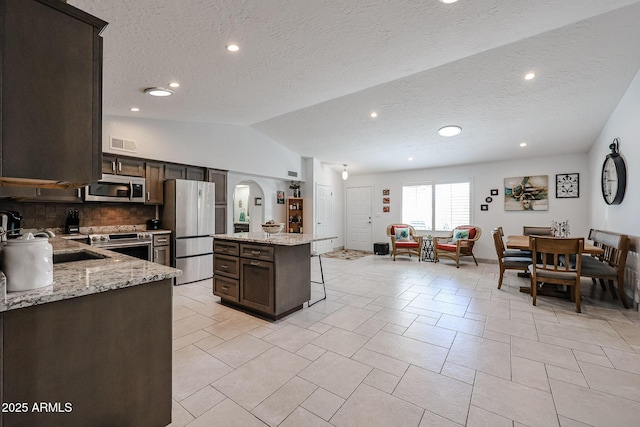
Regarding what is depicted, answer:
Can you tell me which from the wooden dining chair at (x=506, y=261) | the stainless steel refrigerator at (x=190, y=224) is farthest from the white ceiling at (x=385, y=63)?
the wooden dining chair at (x=506, y=261)

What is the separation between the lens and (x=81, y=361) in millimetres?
1109

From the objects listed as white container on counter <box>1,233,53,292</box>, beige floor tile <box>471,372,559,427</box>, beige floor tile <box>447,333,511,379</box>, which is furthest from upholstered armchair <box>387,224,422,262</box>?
white container on counter <box>1,233,53,292</box>

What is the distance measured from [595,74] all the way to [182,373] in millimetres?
5477

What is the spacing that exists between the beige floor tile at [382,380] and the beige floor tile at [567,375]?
1.16 metres

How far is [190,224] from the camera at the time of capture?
15.4 ft

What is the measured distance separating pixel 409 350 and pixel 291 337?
3.59 feet

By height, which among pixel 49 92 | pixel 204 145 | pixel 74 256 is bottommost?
pixel 74 256

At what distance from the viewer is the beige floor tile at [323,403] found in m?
1.66

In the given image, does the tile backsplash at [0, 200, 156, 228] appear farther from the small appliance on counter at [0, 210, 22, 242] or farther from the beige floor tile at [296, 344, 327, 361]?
the beige floor tile at [296, 344, 327, 361]

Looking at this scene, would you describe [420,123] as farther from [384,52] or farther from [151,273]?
[151,273]

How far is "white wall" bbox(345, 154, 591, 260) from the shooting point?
580 centimetres

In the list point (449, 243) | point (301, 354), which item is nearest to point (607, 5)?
point (301, 354)

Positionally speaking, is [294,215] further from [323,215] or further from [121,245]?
[121,245]

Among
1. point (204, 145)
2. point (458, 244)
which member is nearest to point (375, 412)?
point (204, 145)
